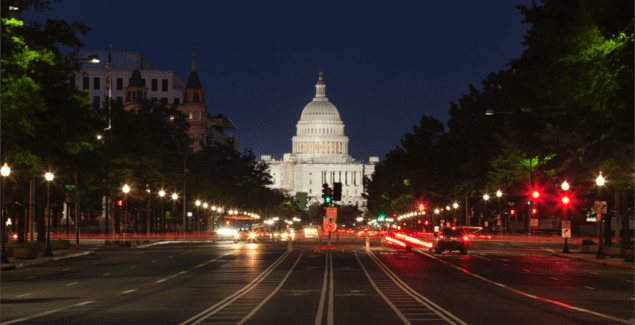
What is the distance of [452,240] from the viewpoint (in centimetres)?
5588

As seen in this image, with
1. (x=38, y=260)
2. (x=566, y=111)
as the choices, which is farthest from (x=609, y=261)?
(x=38, y=260)

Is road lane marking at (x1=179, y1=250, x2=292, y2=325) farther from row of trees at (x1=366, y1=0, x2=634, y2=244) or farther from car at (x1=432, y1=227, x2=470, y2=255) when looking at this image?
car at (x1=432, y1=227, x2=470, y2=255)

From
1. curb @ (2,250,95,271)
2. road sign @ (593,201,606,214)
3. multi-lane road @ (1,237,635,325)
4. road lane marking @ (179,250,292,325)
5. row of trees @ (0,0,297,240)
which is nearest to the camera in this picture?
road lane marking @ (179,250,292,325)

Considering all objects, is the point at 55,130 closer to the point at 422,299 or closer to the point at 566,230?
the point at 566,230

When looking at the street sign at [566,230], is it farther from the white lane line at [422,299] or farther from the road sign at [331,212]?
the white lane line at [422,299]

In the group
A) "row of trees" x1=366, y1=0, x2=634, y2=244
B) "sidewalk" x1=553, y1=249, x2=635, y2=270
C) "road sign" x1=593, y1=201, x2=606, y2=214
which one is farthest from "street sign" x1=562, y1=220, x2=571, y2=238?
"road sign" x1=593, y1=201, x2=606, y2=214

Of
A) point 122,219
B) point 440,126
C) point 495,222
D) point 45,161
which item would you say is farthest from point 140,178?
point 495,222

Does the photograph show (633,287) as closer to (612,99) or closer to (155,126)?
(612,99)

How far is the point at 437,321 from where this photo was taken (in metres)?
18.0

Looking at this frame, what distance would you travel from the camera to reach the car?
55688mm

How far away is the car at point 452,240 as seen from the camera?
5569 cm

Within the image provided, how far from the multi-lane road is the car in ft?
42.6

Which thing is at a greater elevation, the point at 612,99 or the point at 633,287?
the point at 612,99

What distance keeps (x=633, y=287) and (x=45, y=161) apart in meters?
35.3
